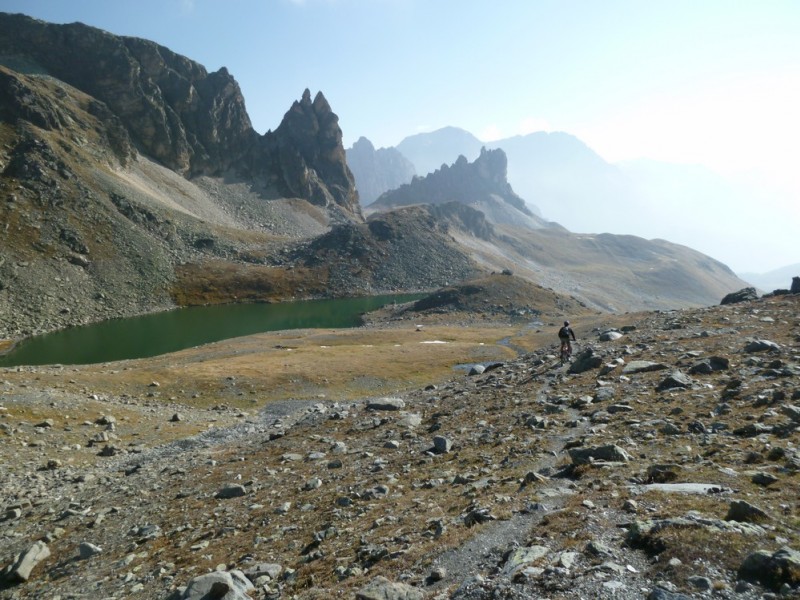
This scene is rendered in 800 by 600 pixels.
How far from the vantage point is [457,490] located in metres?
17.1

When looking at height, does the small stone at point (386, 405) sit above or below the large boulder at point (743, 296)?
below

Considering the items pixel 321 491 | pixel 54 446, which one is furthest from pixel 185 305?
pixel 321 491

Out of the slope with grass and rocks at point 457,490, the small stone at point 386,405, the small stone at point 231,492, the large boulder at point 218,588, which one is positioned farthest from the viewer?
the small stone at point 386,405

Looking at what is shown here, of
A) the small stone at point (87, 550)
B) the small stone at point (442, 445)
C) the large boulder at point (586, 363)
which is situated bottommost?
the small stone at point (87, 550)

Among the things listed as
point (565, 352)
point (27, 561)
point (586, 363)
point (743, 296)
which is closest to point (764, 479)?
point (586, 363)

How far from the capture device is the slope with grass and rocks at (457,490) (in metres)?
10.8

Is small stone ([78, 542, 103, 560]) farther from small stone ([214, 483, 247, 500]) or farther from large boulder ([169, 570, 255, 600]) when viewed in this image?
large boulder ([169, 570, 255, 600])

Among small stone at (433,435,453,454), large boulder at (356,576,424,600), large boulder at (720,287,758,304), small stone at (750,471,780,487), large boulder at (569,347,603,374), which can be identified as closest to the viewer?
large boulder at (356,576,424,600)

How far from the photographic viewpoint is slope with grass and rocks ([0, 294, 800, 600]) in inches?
424

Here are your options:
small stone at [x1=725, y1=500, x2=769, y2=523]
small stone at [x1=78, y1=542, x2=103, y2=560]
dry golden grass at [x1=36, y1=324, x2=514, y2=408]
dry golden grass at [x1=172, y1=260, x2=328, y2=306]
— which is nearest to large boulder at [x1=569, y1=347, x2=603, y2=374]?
small stone at [x1=725, y1=500, x2=769, y2=523]

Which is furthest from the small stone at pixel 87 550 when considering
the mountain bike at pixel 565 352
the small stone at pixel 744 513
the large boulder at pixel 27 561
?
the mountain bike at pixel 565 352

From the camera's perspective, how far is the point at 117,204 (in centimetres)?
15612

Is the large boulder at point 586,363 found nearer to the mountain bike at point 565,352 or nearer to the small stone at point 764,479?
the mountain bike at point 565,352

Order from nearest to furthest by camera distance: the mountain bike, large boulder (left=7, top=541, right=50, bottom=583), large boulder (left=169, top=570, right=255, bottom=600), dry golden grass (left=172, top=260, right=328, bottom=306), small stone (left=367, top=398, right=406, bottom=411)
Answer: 1. large boulder (left=169, top=570, right=255, bottom=600)
2. large boulder (left=7, top=541, right=50, bottom=583)
3. small stone (left=367, top=398, right=406, bottom=411)
4. the mountain bike
5. dry golden grass (left=172, top=260, right=328, bottom=306)
